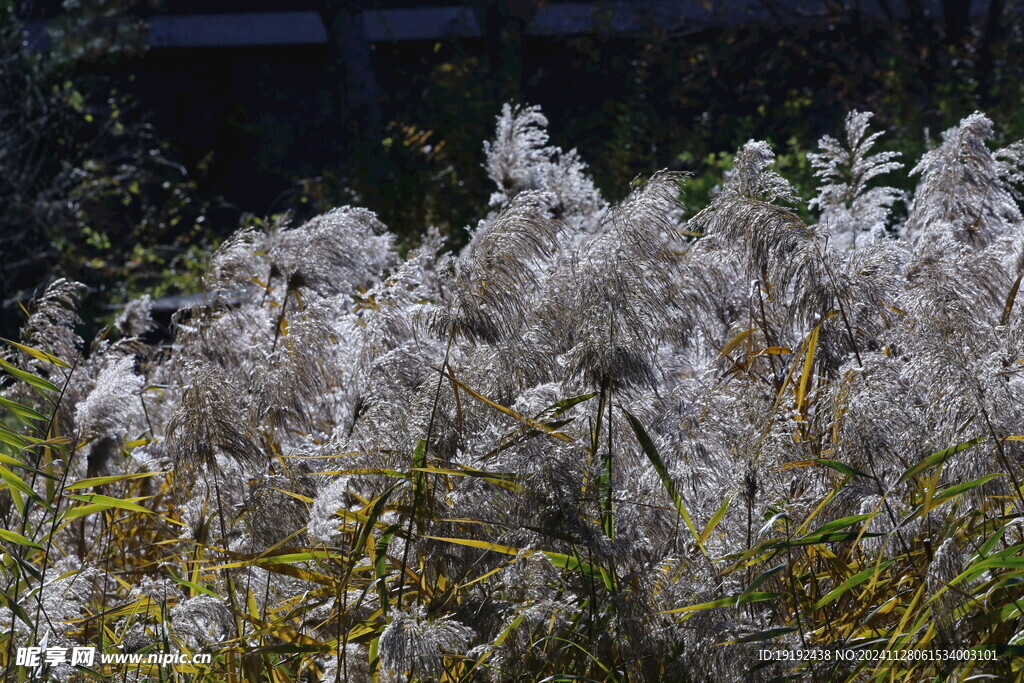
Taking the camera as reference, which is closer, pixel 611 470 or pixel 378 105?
pixel 611 470

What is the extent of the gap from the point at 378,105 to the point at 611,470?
340 inches

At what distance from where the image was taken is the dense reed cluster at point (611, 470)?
2057 millimetres

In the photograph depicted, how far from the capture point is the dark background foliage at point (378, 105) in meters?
9.54

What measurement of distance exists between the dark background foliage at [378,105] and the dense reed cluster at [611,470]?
523 cm

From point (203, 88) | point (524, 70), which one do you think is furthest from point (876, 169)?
point (203, 88)

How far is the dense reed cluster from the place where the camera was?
2057 millimetres

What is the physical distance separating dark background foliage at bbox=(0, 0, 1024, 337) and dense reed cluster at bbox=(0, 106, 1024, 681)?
17.2 feet

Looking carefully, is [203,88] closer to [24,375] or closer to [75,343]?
[75,343]

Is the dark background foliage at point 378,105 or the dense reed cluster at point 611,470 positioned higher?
the dark background foliage at point 378,105

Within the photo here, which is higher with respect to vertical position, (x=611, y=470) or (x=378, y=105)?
(x=378, y=105)

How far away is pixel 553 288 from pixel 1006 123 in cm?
689

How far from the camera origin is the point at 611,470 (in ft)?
7.50

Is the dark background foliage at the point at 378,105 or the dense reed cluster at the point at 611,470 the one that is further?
the dark background foliage at the point at 378,105

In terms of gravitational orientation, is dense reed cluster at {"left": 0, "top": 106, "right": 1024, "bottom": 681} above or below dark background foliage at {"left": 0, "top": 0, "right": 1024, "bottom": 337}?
below
